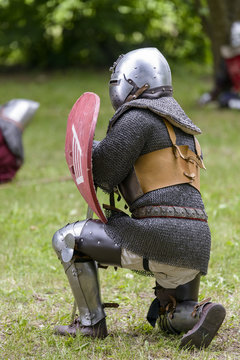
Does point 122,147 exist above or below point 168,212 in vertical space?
above

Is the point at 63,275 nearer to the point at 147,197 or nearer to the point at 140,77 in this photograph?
the point at 147,197

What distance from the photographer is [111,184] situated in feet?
9.67

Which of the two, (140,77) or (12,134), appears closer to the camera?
(140,77)

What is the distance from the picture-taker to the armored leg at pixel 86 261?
2955 mm

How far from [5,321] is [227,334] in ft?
3.74

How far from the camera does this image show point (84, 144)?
9.46 feet

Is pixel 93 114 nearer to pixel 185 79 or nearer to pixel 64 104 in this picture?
pixel 64 104

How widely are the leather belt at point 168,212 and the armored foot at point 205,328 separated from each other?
410mm

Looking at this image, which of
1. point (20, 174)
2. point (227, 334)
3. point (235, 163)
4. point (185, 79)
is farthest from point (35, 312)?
point (185, 79)

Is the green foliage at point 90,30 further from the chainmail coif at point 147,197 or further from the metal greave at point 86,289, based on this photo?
the metal greave at point 86,289

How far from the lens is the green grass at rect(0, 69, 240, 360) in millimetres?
3008

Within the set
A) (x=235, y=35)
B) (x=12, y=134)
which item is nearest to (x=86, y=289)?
(x=12, y=134)

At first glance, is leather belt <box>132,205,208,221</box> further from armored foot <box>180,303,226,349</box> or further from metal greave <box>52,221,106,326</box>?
armored foot <box>180,303,226,349</box>

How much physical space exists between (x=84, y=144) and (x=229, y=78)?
823 cm
